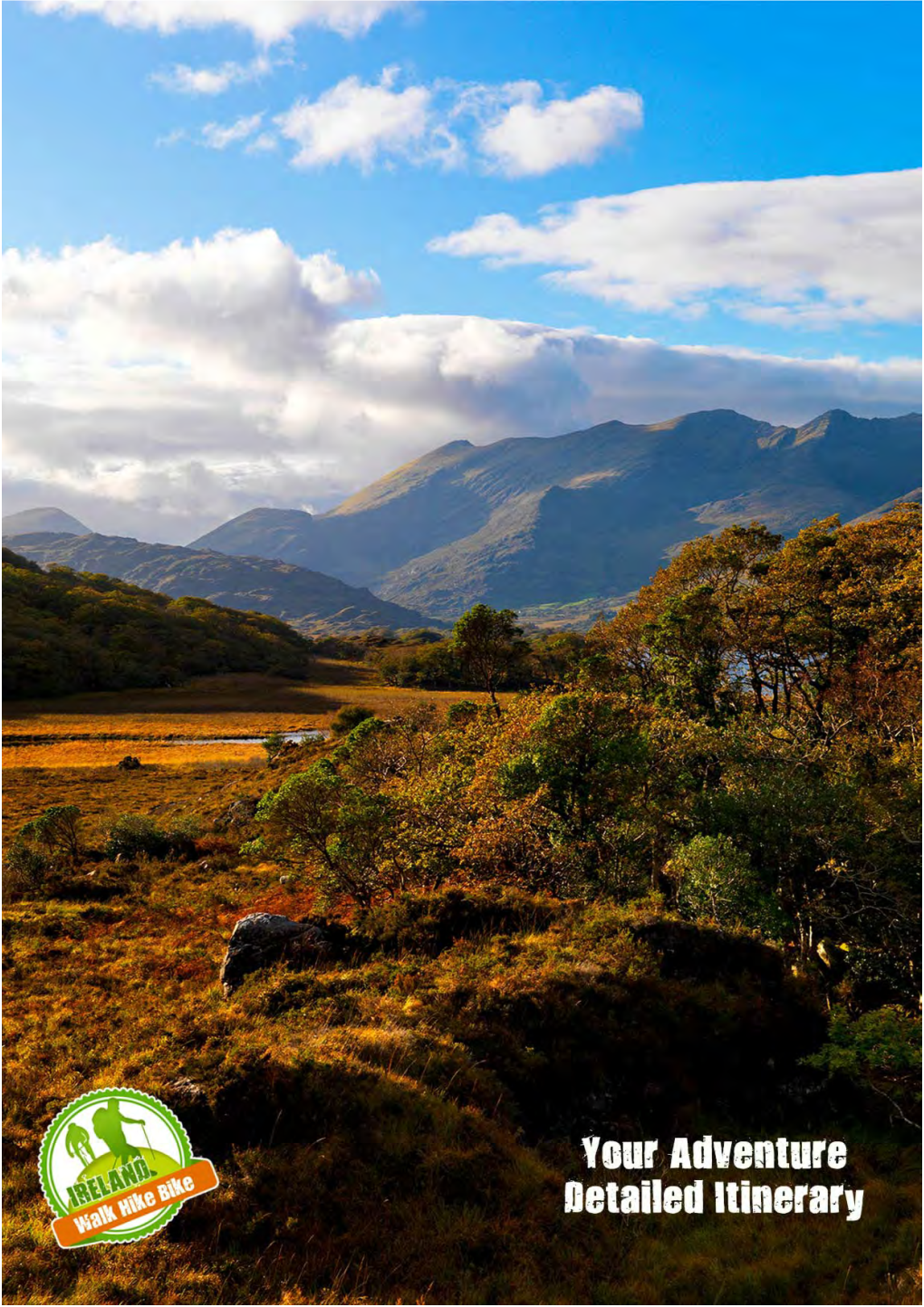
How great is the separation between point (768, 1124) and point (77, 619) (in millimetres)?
180643

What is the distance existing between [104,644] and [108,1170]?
6606 inches

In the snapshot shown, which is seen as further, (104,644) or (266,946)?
(104,644)

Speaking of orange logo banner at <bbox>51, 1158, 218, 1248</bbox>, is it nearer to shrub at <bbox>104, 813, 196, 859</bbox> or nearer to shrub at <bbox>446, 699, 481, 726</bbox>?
shrub at <bbox>446, 699, 481, 726</bbox>

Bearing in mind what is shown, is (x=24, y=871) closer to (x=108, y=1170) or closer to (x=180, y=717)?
(x=108, y=1170)

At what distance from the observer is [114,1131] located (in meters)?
9.36

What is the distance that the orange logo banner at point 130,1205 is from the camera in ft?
30.1

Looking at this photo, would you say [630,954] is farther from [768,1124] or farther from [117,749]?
[117,749]

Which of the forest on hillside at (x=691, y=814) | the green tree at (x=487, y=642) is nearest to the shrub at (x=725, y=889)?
the forest on hillside at (x=691, y=814)

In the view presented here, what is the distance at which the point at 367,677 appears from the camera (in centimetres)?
18175

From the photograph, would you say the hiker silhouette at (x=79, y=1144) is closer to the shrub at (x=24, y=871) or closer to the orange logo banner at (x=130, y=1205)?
the orange logo banner at (x=130, y=1205)

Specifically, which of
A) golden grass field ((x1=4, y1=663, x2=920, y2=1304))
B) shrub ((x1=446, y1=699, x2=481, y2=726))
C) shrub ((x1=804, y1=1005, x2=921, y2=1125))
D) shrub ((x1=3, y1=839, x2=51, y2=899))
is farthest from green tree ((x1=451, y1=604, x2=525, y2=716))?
shrub ((x1=804, y1=1005, x2=921, y2=1125))

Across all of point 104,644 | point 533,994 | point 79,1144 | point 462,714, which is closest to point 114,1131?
point 79,1144

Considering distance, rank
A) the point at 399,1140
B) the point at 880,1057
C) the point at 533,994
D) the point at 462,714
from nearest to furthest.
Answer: the point at 399,1140 → the point at 533,994 → the point at 880,1057 → the point at 462,714

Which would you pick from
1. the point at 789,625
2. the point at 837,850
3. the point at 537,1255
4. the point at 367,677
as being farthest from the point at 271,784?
the point at 367,677
